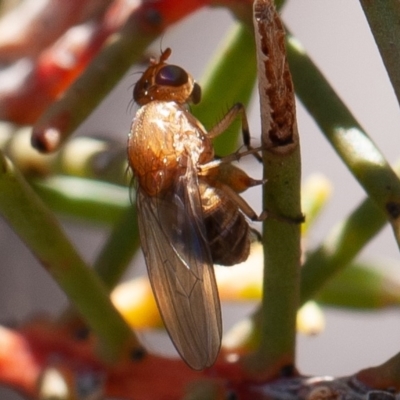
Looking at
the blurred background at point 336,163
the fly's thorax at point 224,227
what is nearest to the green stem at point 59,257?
the fly's thorax at point 224,227

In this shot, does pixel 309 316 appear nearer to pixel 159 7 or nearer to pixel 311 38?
pixel 159 7

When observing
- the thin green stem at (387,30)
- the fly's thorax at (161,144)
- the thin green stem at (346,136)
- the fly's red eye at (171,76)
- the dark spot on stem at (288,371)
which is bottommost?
the dark spot on stem at (288,371)

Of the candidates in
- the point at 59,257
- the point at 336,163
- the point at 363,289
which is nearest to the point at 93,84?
the point at 59,257

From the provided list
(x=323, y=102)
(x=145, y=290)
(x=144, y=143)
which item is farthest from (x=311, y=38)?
(x=323, y=102)

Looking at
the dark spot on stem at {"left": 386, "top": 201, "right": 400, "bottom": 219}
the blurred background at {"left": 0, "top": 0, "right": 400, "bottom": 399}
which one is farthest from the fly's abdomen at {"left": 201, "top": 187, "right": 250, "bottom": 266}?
the blurred background at {"left": 0, "top": 0, "right": 400, "bottom": 399}

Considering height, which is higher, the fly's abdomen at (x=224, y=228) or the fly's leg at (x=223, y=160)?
the fly's leg at (x=223, y=160)

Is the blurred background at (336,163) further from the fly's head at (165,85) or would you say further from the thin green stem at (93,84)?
the thin green stem at (93,84)
